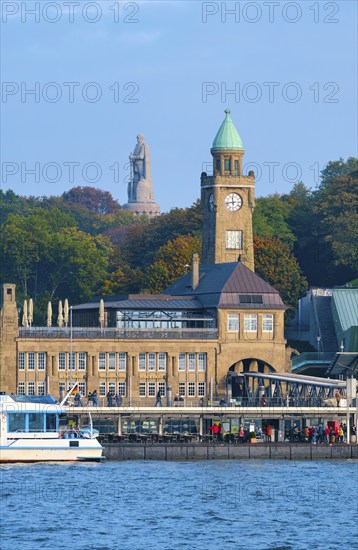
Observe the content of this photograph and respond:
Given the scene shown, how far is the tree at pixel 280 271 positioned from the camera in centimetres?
16962

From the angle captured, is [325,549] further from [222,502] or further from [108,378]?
[108,378]

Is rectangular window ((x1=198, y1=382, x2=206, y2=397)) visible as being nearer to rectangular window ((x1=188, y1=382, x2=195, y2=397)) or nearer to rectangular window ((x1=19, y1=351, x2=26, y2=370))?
rectangular window ((x1=188, y1=382, x2=195, y2=397))

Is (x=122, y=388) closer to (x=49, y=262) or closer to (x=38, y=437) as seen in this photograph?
(x=38, y=437)

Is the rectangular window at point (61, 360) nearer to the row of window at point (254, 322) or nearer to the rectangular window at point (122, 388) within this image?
the rectangular window at point (122, 388)

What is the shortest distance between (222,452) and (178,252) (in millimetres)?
52541

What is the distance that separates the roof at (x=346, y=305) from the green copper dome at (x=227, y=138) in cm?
1551

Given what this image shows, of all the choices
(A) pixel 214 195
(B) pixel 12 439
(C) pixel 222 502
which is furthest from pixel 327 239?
(C) pixel 222 502

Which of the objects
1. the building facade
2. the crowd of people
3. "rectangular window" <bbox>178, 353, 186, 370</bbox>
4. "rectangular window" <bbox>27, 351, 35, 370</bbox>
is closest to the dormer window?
the building facade

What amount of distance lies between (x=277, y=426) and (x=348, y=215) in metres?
51.2

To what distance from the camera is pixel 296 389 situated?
13238cm

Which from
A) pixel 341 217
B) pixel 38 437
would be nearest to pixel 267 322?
pixel 341 217

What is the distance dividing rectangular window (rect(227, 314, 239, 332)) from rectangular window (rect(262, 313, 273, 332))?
200 cm

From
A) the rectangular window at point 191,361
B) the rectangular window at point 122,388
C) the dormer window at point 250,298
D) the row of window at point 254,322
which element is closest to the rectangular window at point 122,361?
the rectangular window at point 122,388

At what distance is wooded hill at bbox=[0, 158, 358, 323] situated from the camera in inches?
6742
